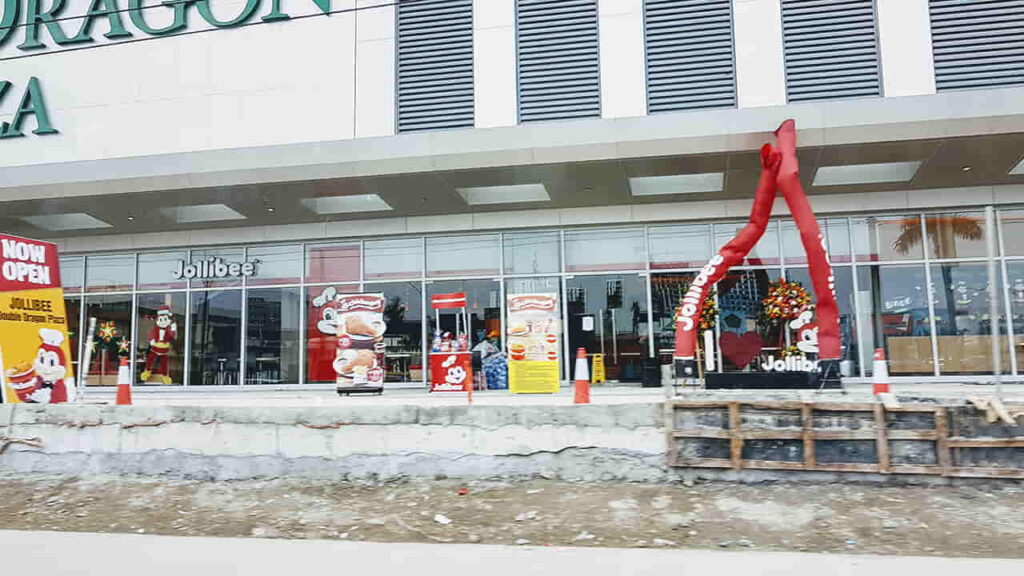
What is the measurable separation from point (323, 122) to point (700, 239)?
25.4ft

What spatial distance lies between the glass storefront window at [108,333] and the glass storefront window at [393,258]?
582cm

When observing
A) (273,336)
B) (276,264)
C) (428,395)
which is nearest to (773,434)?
(428,395)

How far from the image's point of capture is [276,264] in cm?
1552

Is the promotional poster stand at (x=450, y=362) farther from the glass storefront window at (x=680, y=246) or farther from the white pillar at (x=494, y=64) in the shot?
the glass storefront window at (x=680, y=246)

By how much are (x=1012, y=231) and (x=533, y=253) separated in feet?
29.3

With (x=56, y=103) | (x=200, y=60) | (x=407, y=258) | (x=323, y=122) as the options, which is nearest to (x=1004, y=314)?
(x=407, y=258)

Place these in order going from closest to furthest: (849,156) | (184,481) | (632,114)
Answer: (184,481)
(849,156)
(632,114)

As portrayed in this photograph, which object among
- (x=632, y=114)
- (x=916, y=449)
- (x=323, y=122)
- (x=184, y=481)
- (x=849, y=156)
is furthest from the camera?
(x=323, y=122)

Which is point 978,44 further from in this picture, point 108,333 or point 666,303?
point 108,333

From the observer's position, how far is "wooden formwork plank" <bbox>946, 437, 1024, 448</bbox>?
6.27 meters

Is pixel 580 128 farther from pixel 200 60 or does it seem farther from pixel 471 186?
pixel 200 60

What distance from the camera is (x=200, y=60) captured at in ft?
47.0

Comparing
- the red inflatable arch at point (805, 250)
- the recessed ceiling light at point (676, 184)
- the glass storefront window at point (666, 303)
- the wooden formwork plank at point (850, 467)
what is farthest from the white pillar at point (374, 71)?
the wooden formwork plank at point (850, 467)

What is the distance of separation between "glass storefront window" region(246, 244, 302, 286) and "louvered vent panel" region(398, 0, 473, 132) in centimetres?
407
